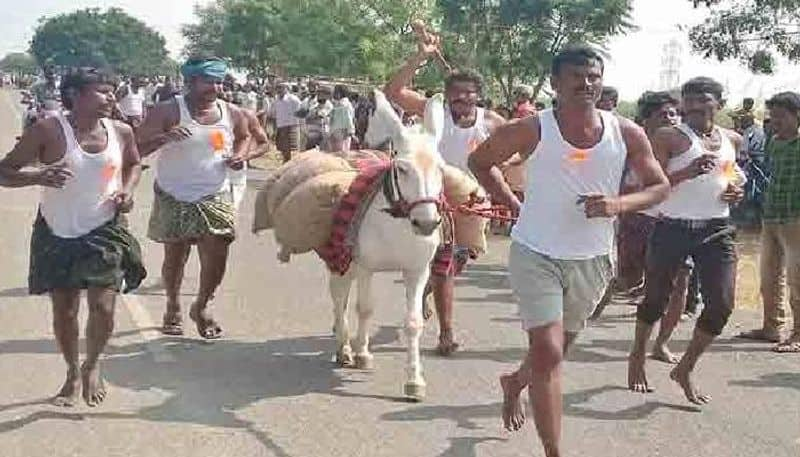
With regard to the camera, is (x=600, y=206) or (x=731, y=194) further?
(x=731, y=194)

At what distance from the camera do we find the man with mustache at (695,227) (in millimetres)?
7211

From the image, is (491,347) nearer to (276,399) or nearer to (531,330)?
(276,399)

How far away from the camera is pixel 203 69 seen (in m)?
8.38

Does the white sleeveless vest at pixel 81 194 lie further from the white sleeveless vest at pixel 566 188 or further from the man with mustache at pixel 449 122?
the white sleeveless vest at pixel 566 188

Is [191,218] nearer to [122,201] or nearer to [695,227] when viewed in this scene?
[122,201]

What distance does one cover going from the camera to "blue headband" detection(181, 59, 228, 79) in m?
8.38

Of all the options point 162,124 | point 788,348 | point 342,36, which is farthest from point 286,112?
point 788,348

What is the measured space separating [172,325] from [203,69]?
191 centimetres

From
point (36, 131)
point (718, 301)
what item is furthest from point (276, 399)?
point (718, 301)

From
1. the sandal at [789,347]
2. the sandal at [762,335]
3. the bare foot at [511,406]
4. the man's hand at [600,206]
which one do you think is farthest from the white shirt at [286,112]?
the man's hand at [600,206]

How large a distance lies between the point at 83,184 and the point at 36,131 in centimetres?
37

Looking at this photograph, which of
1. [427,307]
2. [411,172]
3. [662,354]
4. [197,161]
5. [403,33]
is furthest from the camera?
[403,33]

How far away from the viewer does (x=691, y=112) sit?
7406 mm

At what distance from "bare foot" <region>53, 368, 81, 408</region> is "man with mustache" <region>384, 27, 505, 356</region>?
2.49 metres
